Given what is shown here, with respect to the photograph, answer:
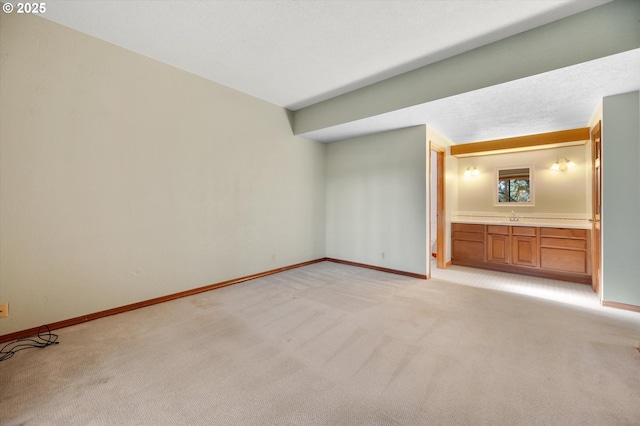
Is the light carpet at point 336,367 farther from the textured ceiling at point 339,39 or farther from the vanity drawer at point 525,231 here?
the textured ceiling at point 339,39

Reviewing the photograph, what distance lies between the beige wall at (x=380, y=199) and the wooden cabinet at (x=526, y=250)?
1430mm

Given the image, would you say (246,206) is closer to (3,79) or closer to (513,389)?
(3,79)

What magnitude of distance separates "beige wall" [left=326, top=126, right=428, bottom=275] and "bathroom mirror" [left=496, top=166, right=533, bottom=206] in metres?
2.25

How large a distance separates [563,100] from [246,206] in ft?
14.2

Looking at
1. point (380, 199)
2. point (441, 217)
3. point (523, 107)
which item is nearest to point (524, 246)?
point (441, 217)

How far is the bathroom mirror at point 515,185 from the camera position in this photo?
4898mm

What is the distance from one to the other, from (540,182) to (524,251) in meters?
1.48

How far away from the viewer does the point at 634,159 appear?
109 inches

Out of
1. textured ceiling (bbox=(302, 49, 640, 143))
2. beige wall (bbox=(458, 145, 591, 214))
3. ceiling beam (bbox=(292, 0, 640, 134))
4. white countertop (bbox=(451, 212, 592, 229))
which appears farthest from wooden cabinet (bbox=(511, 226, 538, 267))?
ceiling beam (bbox=(292, 0, 640, 134))

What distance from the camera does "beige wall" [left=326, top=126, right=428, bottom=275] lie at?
4.16 meters

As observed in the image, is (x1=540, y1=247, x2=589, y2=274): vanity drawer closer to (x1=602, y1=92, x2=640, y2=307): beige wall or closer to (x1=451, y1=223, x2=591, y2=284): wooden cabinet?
(x1=451, y1=223, x2=591, y2=284): wooden cabinet

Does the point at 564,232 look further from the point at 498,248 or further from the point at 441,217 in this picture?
the point at 441,217

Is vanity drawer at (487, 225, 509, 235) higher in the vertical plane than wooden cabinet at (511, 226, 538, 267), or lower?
higher

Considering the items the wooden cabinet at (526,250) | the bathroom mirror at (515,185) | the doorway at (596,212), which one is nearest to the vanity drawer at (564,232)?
the wooden cabinet at (526,250)
